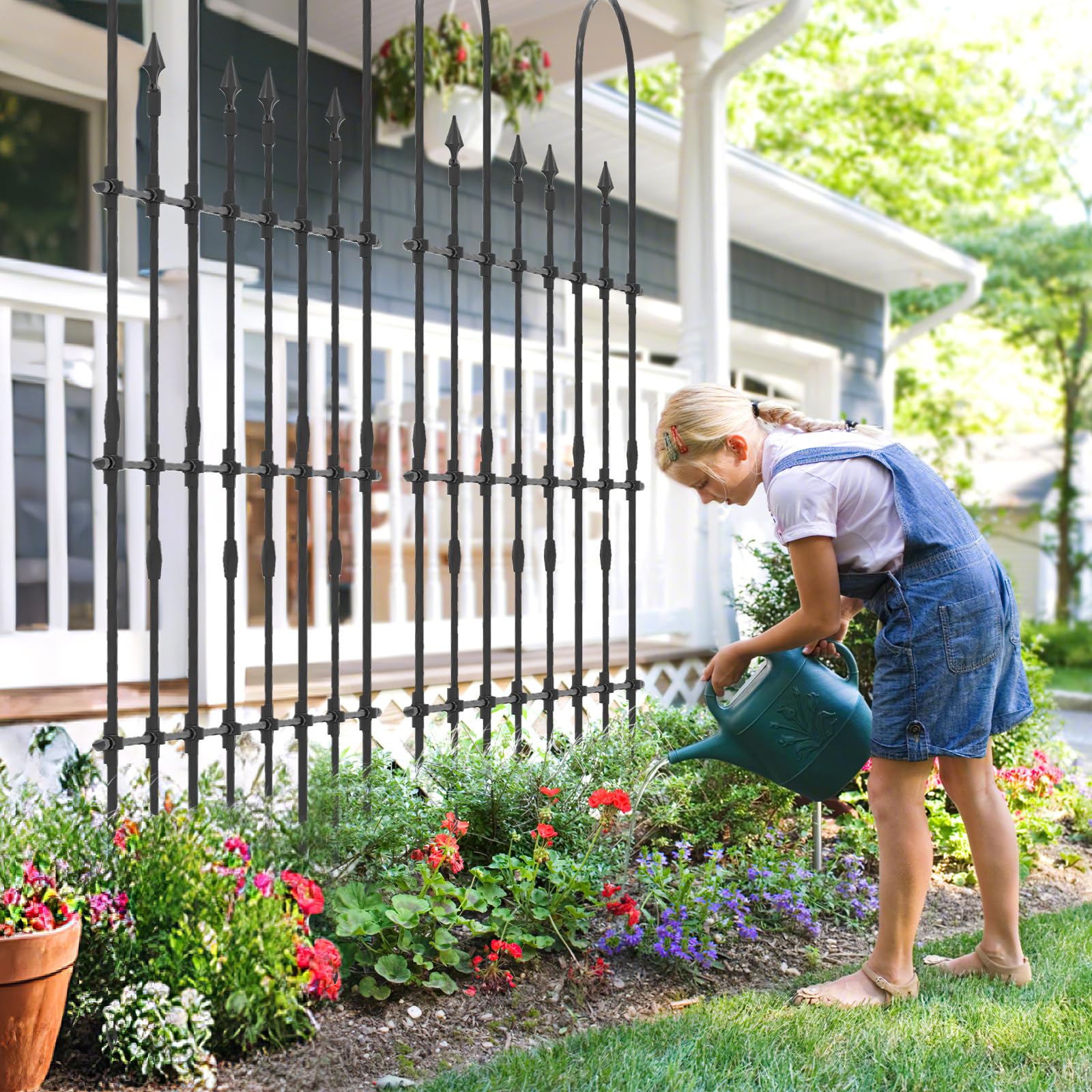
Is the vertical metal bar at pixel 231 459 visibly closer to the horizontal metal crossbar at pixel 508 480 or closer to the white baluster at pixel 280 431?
the horizontal metal crossbar at pixel 508 480

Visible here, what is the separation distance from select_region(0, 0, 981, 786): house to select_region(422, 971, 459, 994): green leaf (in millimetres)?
1079

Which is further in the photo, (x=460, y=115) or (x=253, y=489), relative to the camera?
(x=253, y=489)

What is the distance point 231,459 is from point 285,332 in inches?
53.4

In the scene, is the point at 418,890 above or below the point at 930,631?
below

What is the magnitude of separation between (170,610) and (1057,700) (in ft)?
23.0

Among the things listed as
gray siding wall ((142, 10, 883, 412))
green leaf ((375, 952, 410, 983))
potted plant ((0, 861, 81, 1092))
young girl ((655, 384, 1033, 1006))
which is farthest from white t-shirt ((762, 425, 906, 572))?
gray siding wall ((142, 10, 883, 412))

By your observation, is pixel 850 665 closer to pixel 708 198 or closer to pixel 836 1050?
pixel 836 1050

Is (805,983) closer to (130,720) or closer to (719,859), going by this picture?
(719,859)

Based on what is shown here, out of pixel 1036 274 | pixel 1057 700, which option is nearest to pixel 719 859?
pixel 1057 700

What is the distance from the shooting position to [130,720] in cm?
332

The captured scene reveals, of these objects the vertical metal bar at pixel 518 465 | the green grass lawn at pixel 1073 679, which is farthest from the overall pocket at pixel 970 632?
the green grass lawn at pixel 1073 679

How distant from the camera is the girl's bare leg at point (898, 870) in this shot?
2.46 metres

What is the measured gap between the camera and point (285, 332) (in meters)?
3.98

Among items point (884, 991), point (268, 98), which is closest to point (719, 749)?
point (884, 991)
